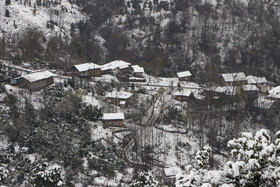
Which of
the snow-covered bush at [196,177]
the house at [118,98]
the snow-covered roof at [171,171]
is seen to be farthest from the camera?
the house at [118,98]

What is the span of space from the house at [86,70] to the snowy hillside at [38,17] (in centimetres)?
1276

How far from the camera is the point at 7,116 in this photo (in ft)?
89.4

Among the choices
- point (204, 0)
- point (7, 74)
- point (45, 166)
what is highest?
point (204, 0)

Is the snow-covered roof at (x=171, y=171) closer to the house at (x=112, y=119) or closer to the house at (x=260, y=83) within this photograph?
the house at (x=112, y=119)

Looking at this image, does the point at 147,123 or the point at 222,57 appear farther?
the point at 222,57

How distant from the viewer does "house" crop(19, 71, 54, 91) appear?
105 feet

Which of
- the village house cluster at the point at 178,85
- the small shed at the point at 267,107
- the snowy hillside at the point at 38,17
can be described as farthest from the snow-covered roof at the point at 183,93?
the snowy hillside at the point at 38,17

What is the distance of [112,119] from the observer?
30.4 metres

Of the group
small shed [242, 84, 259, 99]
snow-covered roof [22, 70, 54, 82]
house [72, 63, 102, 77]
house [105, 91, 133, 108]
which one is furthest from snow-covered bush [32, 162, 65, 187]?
small shed [242, 84, 259, 99]

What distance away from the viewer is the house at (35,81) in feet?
105

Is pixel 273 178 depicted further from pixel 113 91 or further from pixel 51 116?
pixel 113 91

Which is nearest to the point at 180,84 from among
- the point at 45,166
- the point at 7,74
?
the point at 7,74

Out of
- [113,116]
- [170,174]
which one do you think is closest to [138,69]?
[113,116]

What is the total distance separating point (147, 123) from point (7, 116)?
14600mm
